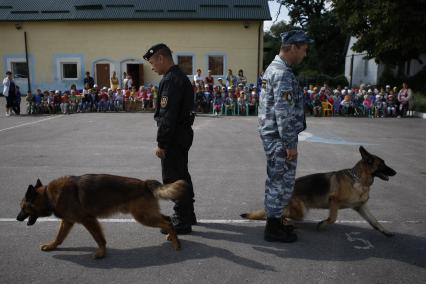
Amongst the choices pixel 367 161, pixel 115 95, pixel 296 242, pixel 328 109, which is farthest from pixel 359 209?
pixel 115 95

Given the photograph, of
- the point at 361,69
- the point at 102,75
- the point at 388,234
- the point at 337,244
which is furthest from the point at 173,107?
the point at 361,69

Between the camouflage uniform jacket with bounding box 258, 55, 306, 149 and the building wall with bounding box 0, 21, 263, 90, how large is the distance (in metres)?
23.5

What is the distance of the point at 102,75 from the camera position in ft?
92.3

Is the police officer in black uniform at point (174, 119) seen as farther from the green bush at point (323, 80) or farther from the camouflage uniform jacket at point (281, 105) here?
the green bush at point (323, 80)

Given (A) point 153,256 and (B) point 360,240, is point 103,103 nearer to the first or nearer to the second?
(A) point 153,256

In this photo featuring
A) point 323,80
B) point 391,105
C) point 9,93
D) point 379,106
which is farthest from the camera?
point 323,80

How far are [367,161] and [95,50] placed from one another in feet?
84.5

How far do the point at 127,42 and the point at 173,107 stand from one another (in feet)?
80.0

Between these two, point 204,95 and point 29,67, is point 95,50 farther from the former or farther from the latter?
point 204,95

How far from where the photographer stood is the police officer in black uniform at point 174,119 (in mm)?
4410

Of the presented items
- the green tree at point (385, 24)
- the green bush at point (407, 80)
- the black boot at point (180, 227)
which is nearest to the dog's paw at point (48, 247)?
the black boot at point (180, 227)

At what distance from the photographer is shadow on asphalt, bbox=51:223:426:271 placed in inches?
159

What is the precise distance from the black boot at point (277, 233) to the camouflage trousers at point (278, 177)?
0.08 metres

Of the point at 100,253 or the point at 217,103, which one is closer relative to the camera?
the point at 100,253
